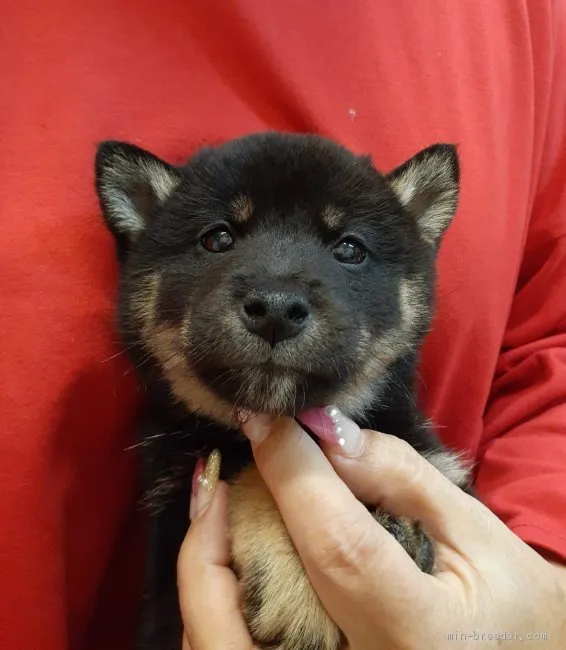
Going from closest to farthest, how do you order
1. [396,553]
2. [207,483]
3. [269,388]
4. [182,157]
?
[396,553], [269,388], [207,483], [182,157]

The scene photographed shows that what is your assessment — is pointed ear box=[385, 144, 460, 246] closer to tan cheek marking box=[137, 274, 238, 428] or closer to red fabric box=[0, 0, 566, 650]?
red fabric box=[0, 0, 566, 650]

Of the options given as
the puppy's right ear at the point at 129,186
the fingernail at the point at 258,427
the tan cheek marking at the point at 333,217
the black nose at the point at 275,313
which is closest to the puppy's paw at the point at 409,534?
the fingernail at the point at 258,427

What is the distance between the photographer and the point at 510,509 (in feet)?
4.67

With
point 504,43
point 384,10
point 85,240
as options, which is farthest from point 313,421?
point 504,43

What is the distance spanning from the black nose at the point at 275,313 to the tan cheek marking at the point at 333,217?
31 centimetres

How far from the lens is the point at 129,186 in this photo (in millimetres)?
1474

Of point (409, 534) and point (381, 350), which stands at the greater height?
point (381, 350)

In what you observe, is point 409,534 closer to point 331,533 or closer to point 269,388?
point 331,533

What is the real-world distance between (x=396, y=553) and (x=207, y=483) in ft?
1.47

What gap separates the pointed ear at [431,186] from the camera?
152 centimetres

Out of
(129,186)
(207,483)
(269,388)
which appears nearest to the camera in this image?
(269,388)

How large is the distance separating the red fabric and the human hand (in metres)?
0.22

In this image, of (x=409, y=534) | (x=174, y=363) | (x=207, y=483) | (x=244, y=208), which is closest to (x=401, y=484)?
(x=409, y=534)

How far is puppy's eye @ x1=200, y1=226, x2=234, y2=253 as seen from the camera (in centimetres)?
141
